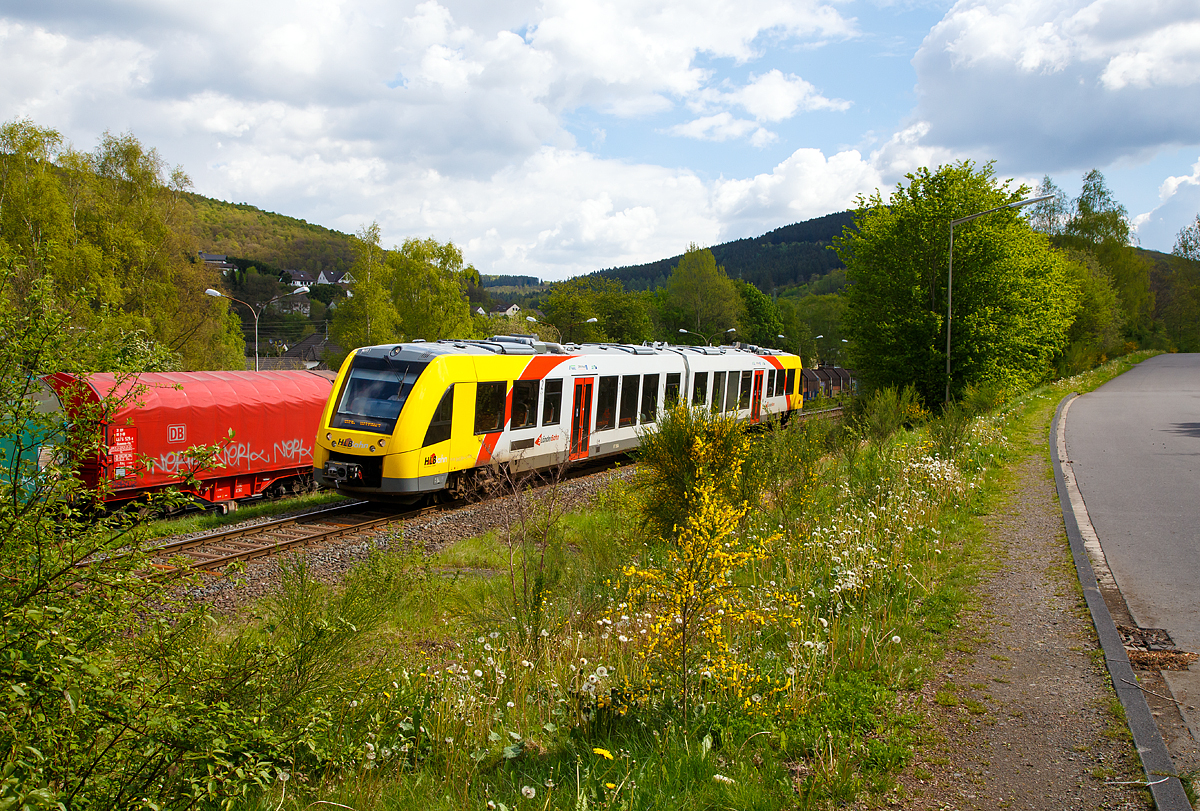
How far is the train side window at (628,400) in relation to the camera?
18.1m

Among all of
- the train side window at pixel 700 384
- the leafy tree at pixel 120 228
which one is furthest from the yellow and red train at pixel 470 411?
the leafy tree at pixel 120 228

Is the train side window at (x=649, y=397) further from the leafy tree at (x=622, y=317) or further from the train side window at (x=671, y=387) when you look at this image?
the leafy tree at (x=622, y=317)

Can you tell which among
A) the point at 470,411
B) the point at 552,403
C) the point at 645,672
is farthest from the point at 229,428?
the point at 645,672

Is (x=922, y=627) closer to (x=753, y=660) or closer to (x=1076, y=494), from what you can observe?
(x=753, y=660)

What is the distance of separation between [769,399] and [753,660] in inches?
821

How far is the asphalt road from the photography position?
695 cm

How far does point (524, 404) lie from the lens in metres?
15.1

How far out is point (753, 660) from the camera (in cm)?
539

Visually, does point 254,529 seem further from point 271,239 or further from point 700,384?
point 271,239

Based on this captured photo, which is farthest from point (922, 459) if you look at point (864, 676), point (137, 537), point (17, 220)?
point (17, 220)

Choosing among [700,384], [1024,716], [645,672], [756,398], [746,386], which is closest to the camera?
[645,672]

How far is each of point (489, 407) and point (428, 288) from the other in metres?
36.2

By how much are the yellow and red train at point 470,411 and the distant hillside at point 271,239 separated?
92169 millimetres

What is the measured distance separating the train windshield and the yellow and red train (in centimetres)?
2
